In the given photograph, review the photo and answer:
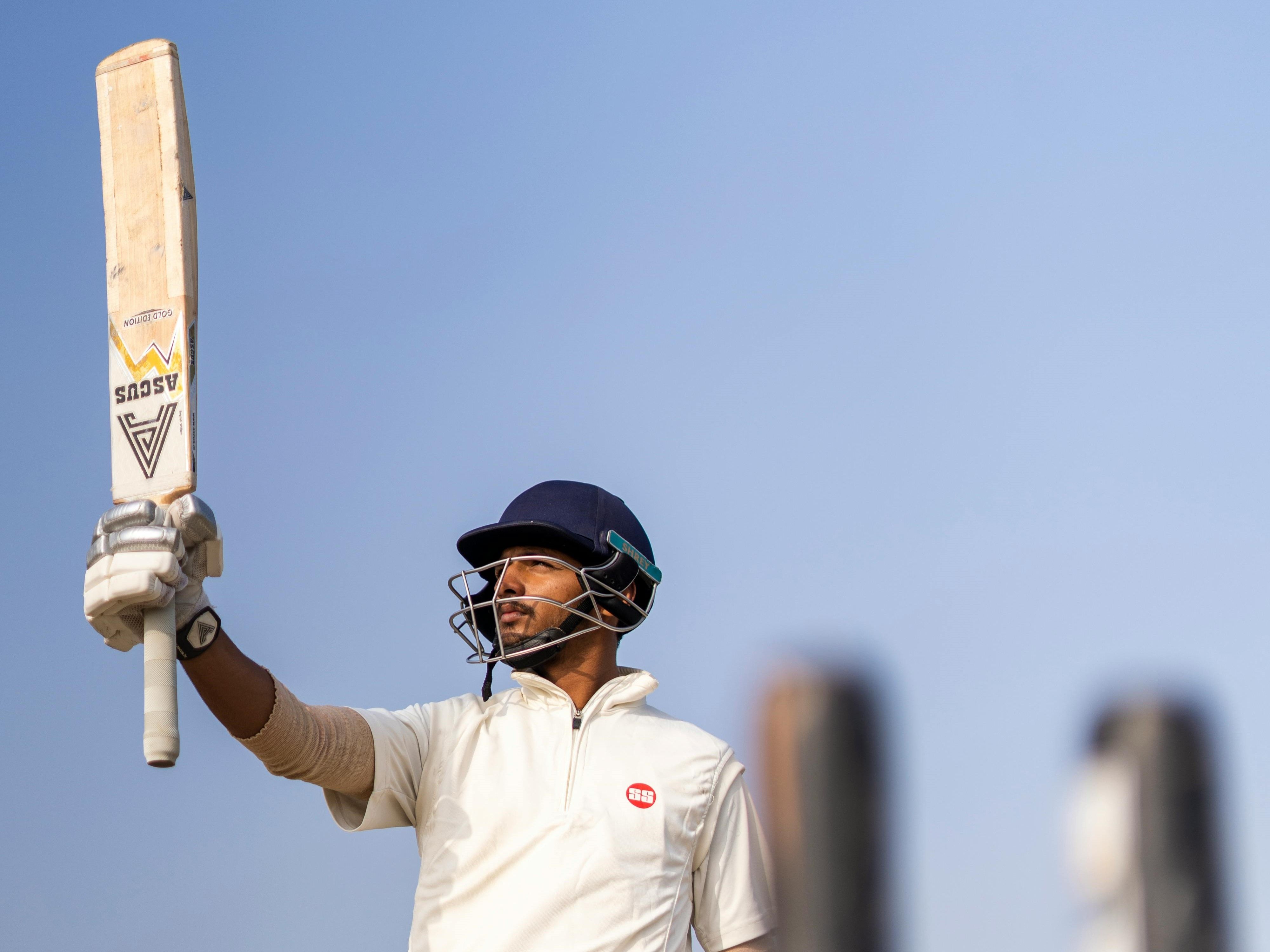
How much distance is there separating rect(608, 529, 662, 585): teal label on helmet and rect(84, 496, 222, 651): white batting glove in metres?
1.39

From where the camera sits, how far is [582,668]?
4949 mm

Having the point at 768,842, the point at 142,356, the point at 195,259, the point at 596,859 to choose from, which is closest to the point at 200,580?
the point at 142,356

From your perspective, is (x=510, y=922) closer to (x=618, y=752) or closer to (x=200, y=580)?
(x=618, y=752)

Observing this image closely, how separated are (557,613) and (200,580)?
3.97 ft

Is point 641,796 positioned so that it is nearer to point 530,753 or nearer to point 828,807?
point 530,753

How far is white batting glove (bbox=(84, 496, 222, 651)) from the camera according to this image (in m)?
3.95

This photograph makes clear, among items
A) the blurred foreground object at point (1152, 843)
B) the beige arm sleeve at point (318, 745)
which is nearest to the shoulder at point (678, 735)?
the beige arm sleeve at point (318, 745)

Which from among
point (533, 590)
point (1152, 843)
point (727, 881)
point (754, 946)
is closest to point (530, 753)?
point (533, 590)

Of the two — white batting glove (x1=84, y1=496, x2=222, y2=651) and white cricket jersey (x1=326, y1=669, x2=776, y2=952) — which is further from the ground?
white batting glove (x1=84, y1=496, x2=222, y2=651)

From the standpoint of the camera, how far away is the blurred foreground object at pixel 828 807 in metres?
0.96

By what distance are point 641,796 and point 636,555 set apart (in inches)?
37.2

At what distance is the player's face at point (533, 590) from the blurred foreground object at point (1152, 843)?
3.85 meters

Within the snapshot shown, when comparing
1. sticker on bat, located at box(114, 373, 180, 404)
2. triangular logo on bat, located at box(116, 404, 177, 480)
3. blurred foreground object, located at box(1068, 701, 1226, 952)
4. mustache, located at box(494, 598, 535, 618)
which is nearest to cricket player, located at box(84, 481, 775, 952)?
mustache, located at box(494, 598, 535, 618)

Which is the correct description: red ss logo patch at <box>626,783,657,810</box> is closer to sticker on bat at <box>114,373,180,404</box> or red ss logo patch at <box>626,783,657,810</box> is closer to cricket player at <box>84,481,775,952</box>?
cricket player at <box>84,481,775,952</box>
